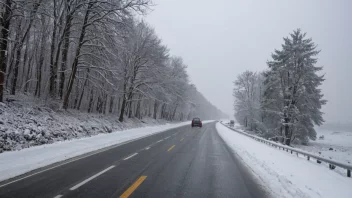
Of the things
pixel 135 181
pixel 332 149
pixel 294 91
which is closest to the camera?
pixel 135 181

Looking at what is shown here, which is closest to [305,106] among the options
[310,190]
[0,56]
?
[310,190]

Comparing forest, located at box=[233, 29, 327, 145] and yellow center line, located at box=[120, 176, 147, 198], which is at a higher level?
forest, located at box=[233, 29, 327, 145]

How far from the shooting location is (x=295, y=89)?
22.8 meters

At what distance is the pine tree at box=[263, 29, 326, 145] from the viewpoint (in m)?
22.5

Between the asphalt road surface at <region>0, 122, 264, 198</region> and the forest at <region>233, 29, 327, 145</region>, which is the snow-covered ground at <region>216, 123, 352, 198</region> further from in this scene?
the forest at <region>233, 29, 327, 145</region>

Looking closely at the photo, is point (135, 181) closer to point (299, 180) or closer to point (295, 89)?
point (299, 180)

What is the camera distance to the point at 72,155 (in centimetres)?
929

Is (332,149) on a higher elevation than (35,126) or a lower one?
lower

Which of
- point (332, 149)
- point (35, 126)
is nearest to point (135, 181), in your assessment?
point (35, 126)

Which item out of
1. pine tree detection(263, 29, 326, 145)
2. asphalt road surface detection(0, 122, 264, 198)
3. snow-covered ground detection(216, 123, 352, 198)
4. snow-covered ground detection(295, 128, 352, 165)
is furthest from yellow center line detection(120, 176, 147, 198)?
pine tree detection(263, 29, 326, 145)

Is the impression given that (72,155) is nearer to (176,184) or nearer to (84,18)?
(176,184)

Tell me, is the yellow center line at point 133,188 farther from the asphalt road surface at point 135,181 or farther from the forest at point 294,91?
the forest at point 294,91

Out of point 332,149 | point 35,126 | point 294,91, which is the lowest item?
point 332,149

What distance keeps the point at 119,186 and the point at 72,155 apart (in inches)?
190
